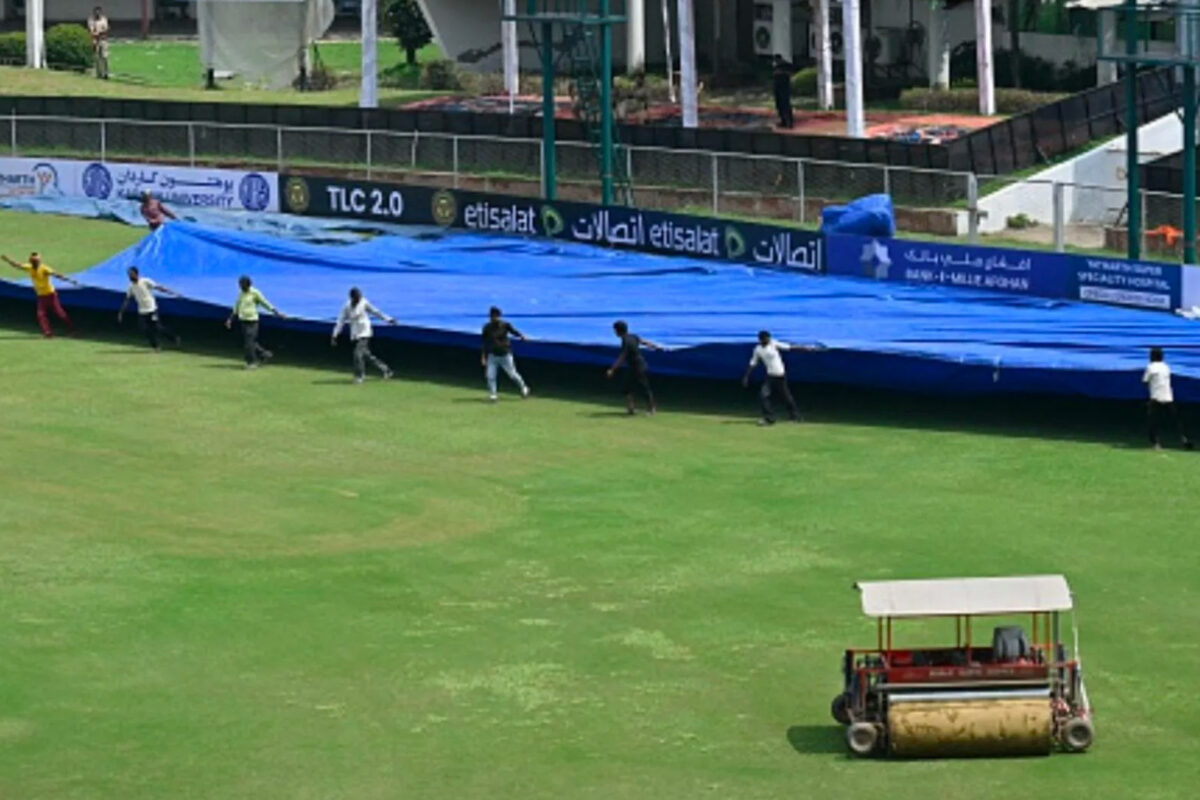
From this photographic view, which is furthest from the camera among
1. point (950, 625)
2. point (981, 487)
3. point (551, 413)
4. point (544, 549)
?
point (551, 413)

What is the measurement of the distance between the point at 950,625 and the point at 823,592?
68.8 inches

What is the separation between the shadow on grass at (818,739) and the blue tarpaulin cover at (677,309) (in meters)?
12.7

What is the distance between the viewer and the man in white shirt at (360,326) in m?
37.5

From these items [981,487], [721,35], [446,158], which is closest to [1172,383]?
[981,487]

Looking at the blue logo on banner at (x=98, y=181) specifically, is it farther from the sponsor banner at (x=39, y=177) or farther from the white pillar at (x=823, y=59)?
the white pillar at (x=823, y=59)

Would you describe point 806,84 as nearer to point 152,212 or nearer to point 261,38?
point 261,38

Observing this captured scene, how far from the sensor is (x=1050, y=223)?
4931 cm

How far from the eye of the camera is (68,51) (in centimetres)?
7950

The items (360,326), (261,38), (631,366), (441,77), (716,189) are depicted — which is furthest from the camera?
(261,38)

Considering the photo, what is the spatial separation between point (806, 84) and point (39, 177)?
21.0 metres

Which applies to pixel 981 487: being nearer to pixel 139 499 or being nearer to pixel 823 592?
pixel 823 592

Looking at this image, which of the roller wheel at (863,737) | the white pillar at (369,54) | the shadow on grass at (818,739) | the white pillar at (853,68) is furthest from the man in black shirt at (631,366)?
the white pillar at (369,54)

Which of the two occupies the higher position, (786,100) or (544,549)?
(786,100)

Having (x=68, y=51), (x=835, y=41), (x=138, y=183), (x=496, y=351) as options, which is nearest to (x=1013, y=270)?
(x=496, y=351)
